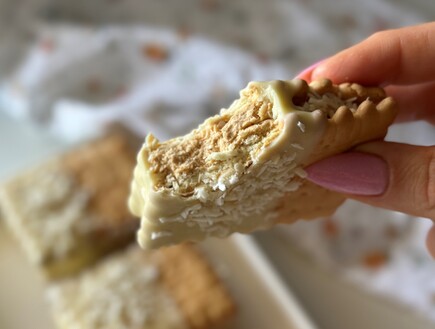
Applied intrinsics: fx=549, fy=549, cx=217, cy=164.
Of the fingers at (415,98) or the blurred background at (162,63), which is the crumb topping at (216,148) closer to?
the fingers at (415,98)

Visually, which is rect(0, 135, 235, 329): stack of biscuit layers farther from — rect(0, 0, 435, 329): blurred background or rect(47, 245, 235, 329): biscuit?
rect(0, 0, 435, 329): blurred background

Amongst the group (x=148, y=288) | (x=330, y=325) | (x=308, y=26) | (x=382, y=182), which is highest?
(x=382, y=182)

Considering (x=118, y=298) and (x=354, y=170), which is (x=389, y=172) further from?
(x=118, y=298)

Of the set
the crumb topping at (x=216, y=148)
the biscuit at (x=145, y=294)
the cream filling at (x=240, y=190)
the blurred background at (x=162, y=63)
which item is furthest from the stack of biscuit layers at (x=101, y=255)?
the crumb topping at (x=216, y=148)

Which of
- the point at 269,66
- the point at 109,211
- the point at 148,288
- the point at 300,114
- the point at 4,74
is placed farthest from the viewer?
the point at 4,74

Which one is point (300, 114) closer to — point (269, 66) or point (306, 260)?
point (306, 260)

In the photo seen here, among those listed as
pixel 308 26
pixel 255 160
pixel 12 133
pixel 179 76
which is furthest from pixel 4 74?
pixel 255 160

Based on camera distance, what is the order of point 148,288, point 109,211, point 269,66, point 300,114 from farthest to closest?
point 269,66 → point 109,211 → point 148,288 → point 300,114
